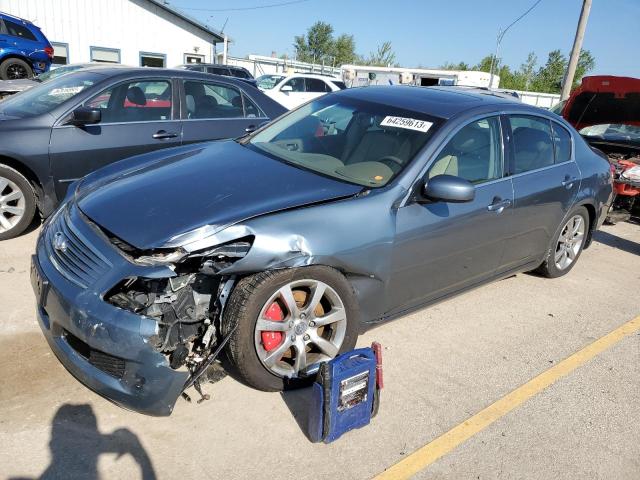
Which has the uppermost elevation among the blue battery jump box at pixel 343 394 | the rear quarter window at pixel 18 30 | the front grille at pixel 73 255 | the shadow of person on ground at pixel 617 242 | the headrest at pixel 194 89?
the rear quarter window at pixel 18 30

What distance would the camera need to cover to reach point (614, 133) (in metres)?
8.45

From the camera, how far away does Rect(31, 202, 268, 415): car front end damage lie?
8.05 ft

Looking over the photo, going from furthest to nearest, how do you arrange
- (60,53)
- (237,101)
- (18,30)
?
(60,53), (18,30), (237,101)

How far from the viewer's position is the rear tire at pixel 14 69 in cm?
1554

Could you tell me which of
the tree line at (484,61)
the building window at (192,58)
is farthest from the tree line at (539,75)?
the building window at (192,58)

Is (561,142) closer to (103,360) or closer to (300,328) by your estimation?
(300,328)

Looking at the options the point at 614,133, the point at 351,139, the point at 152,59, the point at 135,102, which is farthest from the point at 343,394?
the point at 152,59

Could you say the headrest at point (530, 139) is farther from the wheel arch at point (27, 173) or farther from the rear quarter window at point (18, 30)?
the rear quarter window at point (18, 30)

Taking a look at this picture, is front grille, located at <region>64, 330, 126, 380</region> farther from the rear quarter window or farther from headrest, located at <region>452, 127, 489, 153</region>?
the rear quarter window

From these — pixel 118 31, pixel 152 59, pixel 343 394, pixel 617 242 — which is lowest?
pixel 617 242

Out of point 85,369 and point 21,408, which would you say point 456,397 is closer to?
point 85,369

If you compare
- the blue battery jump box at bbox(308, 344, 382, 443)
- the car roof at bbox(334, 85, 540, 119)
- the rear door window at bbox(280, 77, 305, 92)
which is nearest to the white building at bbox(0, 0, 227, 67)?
the rear door window at bbox(280, 77, 305, 92)

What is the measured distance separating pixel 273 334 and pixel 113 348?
0.83 m

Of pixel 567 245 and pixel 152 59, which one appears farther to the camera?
pixel 152 59
